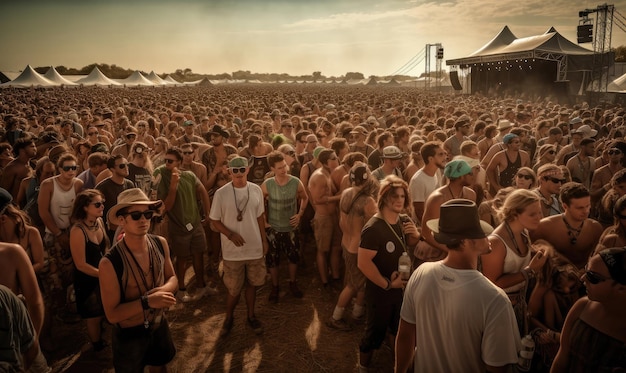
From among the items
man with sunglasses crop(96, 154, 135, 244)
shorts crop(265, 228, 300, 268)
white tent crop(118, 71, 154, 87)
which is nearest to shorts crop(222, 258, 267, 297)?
shorts crop(265, 228, 300, 268)

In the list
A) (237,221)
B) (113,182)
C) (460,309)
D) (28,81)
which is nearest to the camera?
(460,309)

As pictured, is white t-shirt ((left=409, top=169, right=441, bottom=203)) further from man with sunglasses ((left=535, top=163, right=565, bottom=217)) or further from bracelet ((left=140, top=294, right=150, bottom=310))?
bracelet ((left=140, top=294, right=150, bottom=310))

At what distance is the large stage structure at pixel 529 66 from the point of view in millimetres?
28641

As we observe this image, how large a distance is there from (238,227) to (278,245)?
1.11m

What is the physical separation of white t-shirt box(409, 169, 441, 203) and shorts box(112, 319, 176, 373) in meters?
3.34

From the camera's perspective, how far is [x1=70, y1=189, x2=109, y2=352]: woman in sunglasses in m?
4.00

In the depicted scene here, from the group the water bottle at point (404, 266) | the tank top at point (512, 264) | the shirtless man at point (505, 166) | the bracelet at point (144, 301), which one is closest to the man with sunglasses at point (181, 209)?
the bracelet at point (144, 301)

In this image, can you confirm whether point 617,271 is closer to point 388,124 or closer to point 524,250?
point 524,250

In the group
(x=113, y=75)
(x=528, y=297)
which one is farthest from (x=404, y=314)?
(x=113, y=75)

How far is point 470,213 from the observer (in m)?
Answer: 2.37

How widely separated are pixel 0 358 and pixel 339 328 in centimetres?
351

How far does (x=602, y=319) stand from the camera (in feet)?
7.64

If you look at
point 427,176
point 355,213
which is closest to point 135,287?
point 355,213

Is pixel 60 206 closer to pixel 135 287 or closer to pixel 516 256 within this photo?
pixel 135 287
